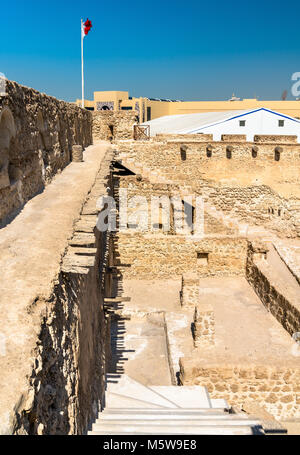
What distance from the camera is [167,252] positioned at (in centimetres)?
1302

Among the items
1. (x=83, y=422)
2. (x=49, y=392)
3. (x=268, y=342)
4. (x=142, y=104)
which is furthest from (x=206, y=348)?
(x=142, y=104)

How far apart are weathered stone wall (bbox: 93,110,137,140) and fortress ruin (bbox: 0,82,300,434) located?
0.09 metres

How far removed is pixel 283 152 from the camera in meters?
17.7

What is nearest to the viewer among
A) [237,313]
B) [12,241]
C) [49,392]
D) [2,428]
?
[2,428]

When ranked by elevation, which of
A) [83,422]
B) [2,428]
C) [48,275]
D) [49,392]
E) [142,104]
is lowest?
[83,422]

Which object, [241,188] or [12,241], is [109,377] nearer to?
[12,241]

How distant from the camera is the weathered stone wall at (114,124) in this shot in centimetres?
2050

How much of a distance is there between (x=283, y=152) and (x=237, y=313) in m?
9.66

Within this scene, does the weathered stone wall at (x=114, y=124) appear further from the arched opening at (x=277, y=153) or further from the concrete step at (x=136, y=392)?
the concrete step at (x=136, y=392)

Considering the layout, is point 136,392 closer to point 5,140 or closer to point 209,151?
point 5,140

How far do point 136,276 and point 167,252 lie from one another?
133 cm

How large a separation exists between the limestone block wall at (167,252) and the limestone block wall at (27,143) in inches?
143

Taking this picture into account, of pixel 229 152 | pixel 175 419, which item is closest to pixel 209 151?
pixel 229 152

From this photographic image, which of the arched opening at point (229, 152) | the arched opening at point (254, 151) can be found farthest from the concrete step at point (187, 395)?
the arched opening at point (254, 151)
